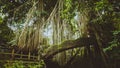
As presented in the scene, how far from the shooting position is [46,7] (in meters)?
12.5

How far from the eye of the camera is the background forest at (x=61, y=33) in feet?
33.1

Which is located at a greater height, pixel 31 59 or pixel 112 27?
pixel 112 27

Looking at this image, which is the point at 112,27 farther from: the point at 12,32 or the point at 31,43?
the point at 12,32

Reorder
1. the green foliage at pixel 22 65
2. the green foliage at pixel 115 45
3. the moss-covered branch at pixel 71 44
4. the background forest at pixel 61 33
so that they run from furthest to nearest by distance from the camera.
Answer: the green foliage at pixel 22 65 → the moss-covered branch at pixel 71 44 → the background forest at pixel 61 33 → the green foliage at pixel 115 45

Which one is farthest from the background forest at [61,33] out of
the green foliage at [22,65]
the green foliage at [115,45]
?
the green foliage at [115,45]

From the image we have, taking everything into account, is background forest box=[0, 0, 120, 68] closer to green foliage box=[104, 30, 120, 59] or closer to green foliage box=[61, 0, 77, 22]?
green foliage box=[61, 0, 77, 22]

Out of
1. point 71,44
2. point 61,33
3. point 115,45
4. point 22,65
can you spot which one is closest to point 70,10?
point 61,33

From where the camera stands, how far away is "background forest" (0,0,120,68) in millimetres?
10094

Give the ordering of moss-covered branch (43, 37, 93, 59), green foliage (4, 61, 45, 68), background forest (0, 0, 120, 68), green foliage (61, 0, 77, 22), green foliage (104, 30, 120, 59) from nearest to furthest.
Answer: green foliage (104, 30, 120, 59) → green foliage (61, 0, 77, 22) → background forest (0, 0, 120, 68) → moss-covered branch (43, 37, 93, 59) → green foliage (4, 61, 45, 68)

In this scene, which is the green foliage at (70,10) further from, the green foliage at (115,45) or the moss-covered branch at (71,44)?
the green foliage at (115,45)

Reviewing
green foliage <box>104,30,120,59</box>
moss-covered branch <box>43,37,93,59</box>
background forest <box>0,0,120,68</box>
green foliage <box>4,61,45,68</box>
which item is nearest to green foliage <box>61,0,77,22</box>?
background forest <box>0,0,120,68</box>

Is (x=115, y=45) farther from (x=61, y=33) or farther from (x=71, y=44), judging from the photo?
(x=61, y=33)

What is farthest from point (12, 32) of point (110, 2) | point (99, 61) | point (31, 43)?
point (110, 2)

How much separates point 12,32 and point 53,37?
10.2ft
